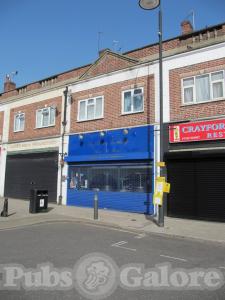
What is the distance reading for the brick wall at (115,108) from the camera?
50.8 ft

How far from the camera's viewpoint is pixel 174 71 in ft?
48.1

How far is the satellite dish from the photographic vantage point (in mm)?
11219

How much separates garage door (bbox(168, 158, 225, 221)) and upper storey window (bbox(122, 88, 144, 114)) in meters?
3.61

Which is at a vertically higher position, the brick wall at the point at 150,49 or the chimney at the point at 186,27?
the chimney at the point at 186,27

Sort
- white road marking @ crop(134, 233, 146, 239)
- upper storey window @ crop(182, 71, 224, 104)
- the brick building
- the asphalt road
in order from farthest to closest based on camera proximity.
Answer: the brick building
upper storey window @ crop(182, 71, 224, 104)
white road marking @ crop(134, 233, 146, 239)
the asphalt road

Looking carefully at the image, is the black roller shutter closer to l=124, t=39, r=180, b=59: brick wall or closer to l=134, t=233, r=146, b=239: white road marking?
l=134, t=233, r=146, b=239: white road marking

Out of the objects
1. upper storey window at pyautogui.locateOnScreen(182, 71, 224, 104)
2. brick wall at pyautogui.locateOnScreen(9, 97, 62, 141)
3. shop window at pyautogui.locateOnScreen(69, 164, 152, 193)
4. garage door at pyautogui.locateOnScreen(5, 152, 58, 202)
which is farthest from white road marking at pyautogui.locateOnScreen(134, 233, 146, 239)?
brick wall at pyautogui.locateOnScreen(9, 97, 62, 141)

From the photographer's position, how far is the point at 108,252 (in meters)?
7.66

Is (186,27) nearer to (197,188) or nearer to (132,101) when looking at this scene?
(132,101)

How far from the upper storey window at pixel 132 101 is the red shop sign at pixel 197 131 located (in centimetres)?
243

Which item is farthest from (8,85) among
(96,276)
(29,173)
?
(96,276)

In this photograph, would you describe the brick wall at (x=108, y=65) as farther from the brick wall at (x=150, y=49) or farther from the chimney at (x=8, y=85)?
the chimney at (x=8, y=85)
